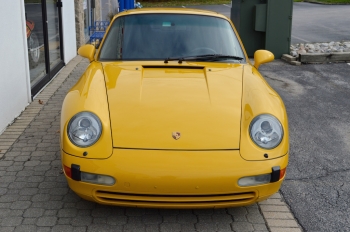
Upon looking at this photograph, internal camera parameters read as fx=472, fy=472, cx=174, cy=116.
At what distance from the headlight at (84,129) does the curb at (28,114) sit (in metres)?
1.79

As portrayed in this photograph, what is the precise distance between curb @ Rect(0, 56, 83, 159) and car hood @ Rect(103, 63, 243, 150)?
1833mm

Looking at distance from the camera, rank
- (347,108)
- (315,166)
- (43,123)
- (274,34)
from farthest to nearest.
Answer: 1. (274,34)
2. (347,108)
3. (43,123)
4. (315,166)

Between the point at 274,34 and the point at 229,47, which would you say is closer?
the point at 229,47

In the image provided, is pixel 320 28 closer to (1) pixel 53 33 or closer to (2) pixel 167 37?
(1) pixel 53 33

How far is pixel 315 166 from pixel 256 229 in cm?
159

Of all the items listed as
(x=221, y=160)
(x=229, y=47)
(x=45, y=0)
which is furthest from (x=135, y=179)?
(x=45, y=0)

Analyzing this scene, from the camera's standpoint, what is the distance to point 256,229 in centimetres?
366

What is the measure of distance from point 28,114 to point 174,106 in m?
3.46

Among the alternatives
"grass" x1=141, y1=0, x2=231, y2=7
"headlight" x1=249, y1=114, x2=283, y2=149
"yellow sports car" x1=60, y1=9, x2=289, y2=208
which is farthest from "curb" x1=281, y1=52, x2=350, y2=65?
"grass" x1=141, y1=0, x2=231, y2=7

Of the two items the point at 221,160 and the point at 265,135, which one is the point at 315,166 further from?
the point at 221,160

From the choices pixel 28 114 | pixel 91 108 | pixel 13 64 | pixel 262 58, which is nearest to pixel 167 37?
pixel 262 58

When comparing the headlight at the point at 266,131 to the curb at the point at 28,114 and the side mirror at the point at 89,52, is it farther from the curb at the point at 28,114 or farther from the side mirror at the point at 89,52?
the curb at the point at 28,114

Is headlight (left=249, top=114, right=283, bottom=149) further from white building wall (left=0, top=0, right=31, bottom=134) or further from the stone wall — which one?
the stone wall

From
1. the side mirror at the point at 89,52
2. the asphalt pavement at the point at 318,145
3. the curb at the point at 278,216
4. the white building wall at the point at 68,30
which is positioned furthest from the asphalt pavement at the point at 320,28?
the curb at the point at 278,216
